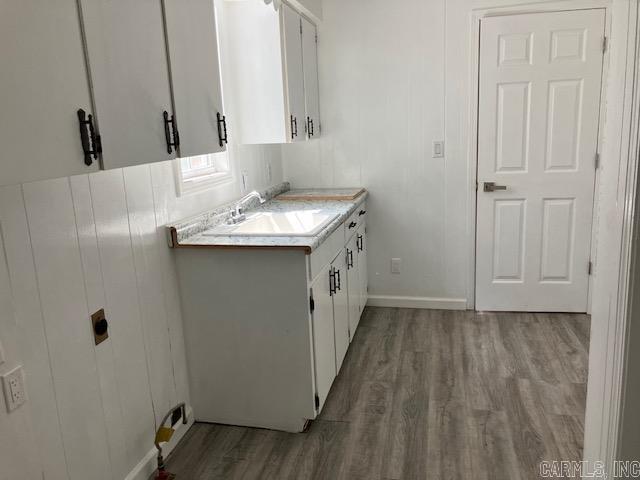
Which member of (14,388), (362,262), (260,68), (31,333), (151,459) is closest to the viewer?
(14,388)

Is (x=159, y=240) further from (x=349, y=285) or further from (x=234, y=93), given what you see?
(x=349, y=285)

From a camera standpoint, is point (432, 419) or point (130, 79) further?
point (432, 419)

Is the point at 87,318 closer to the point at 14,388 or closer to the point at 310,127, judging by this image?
the point at 14,388

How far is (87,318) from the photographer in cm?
187

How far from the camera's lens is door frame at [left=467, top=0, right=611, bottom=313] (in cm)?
340

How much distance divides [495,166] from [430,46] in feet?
3.09

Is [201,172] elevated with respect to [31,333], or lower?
elevated

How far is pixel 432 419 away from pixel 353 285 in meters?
1.09

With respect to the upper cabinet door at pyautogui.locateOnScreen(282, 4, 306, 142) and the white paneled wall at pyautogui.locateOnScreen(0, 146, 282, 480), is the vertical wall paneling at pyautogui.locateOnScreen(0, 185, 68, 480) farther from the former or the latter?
the upper cabinet door at pyautogui.locateOnScreen(282, 4, 306, 142)

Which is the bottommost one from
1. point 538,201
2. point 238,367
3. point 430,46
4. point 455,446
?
point 455,446

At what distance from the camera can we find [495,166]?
12.2ft

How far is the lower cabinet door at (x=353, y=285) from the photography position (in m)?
3.30

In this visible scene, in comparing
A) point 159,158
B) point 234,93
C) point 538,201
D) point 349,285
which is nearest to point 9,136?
point 159,158

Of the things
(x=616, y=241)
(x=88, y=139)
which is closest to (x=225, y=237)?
(x=88, y=139)
